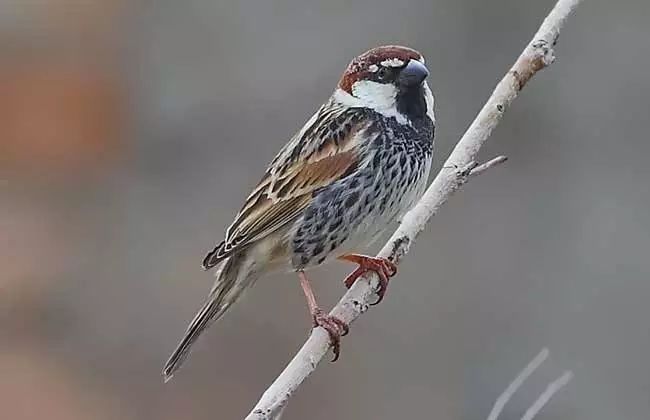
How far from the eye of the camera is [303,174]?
8.00 feet

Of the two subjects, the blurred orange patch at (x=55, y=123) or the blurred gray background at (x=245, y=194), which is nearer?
the blurred gray background at (x=245, y=194)

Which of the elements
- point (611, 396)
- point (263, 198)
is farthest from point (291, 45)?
point (263, 198)

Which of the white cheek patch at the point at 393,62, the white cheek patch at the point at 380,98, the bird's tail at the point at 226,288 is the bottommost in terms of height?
the bird's tail at the point at 226,288

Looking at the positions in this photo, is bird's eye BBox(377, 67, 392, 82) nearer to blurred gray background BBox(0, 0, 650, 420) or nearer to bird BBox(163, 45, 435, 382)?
bird BBox(163, 45, 435, 382)

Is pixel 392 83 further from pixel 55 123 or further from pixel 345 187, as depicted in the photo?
pixel 55 123

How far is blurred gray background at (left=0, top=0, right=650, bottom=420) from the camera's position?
4445 millimetres

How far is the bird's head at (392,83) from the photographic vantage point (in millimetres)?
2359

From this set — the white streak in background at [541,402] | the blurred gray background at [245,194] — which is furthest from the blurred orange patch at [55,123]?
the white streak in background at [541,402]

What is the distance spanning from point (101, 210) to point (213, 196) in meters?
0.57

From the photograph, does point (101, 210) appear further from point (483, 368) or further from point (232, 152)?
point (483, 368)

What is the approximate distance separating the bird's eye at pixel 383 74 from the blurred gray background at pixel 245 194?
1.94 meters

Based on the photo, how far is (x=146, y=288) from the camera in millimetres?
4762

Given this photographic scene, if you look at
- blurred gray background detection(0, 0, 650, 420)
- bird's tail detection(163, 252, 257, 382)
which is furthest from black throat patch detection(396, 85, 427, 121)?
blurred gray background detection(0, 0, 650, 420)

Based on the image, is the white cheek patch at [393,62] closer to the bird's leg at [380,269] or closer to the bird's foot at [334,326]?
the bird's leg at [380,269]
